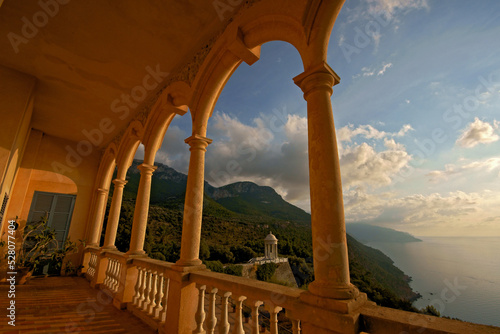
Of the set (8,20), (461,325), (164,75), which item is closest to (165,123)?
(164,75)

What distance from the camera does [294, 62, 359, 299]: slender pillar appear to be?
7.30ft

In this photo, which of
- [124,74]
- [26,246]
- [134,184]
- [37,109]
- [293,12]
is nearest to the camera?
[293,12]

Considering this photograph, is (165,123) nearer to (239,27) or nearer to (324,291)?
(239,27)

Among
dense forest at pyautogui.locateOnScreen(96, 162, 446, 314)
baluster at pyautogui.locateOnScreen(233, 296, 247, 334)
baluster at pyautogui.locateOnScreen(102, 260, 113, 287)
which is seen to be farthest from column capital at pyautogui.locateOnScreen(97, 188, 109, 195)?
dense forest at pyautogui.locateOnScreen(96, 162, 446, 314)

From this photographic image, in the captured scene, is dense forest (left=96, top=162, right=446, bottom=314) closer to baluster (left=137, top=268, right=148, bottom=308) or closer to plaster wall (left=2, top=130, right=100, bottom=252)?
plaster wall (left=2, top=130, right=100, bottom=252)

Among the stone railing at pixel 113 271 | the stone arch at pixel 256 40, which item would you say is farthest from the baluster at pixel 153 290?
the stone arch at pixel 256 40

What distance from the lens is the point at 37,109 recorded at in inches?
326

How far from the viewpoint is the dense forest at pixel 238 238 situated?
100 ft

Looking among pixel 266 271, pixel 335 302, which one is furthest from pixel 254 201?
pixel 335 302

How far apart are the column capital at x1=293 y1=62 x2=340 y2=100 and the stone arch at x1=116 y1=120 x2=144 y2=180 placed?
6.99m

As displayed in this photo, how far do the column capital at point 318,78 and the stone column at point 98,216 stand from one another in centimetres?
1066

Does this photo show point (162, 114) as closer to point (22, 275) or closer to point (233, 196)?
point (22, 275)

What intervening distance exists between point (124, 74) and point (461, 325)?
7.78 m

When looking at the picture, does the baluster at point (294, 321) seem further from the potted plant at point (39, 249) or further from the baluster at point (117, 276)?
the potted plant at point (39, 249)
